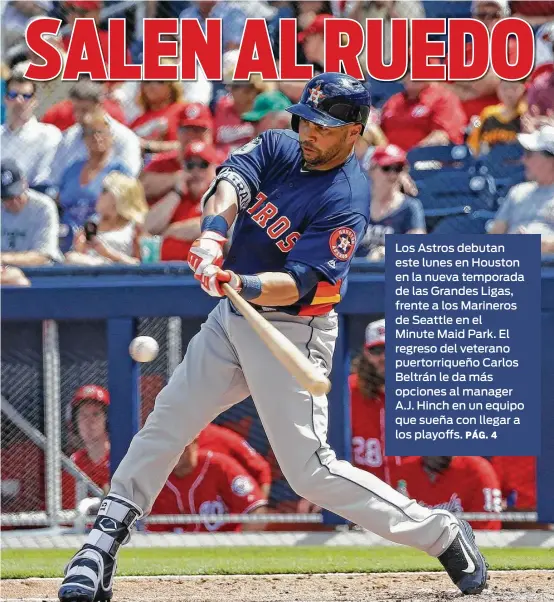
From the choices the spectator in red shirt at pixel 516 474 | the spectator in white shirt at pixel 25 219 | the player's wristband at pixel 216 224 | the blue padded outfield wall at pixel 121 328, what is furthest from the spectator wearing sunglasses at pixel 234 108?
the player's wristband at pixel 216 224

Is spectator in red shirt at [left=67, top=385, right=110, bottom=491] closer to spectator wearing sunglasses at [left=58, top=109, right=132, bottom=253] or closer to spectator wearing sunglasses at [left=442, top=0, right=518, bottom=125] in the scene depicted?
spectator wearing sunglasses at [left=58, top=109, right=132, bottom=253]

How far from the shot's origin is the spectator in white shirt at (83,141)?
6.38 meters

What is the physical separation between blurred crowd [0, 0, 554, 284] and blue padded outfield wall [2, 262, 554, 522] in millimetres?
188

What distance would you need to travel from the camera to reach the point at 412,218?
5648 millimetres

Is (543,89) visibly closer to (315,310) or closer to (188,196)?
(188,196)

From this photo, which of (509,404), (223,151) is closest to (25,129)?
(223,151)

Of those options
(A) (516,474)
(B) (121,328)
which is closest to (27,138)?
(B) (121,328)

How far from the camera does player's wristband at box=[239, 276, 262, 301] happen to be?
10.8 feet

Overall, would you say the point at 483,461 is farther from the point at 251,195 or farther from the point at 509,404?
the point at 251,195

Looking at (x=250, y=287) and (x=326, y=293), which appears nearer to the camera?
(x=250, y=287)

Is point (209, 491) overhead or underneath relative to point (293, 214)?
underneath

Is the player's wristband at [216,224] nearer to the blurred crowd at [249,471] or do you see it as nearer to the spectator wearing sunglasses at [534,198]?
the blurred crowd at [249,471]

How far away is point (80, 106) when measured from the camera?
6496mm

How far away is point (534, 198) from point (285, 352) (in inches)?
103
